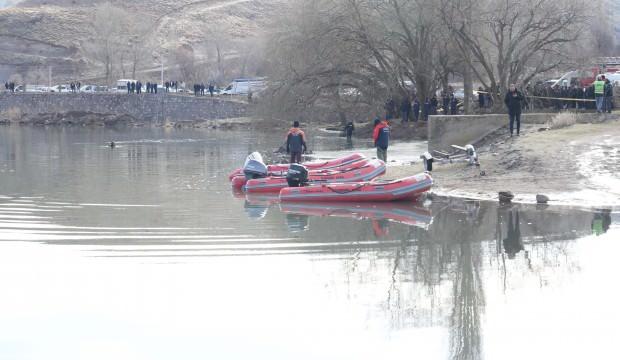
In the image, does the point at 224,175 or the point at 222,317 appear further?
the point at 224,175

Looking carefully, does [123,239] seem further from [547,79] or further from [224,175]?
[547,79]

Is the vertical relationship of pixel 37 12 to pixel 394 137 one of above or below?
above

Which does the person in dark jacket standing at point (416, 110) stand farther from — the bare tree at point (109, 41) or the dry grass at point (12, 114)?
the bare tree at point (109, 41)

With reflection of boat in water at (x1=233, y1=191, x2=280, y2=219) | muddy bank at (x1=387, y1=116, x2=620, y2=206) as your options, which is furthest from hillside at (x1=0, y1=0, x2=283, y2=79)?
reflection of boat in water at (x1=233, y1=191, x2=280, y2=219)

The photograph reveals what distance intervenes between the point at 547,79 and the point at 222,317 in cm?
4031

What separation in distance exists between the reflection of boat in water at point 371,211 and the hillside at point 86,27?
3127 inches

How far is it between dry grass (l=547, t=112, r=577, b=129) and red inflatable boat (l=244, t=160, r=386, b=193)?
5936mm

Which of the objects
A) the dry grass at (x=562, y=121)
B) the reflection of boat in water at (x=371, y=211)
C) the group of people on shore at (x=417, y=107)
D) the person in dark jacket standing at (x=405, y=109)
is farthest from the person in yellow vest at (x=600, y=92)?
the person in dark jacket standing at (x=405, y=109)

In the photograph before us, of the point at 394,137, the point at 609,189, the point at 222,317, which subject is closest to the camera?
the point at 222,317

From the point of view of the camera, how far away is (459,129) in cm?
3106

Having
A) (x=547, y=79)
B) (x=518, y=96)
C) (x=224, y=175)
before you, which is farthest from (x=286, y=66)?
(x=518, y=96)

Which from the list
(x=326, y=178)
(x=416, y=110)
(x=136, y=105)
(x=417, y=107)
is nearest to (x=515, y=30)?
(x=417, y=107)

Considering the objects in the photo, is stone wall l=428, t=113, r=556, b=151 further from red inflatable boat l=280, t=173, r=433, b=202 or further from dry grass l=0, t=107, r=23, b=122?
dry grass l=0, t=107, r=23, b=122

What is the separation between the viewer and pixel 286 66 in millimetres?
48000
